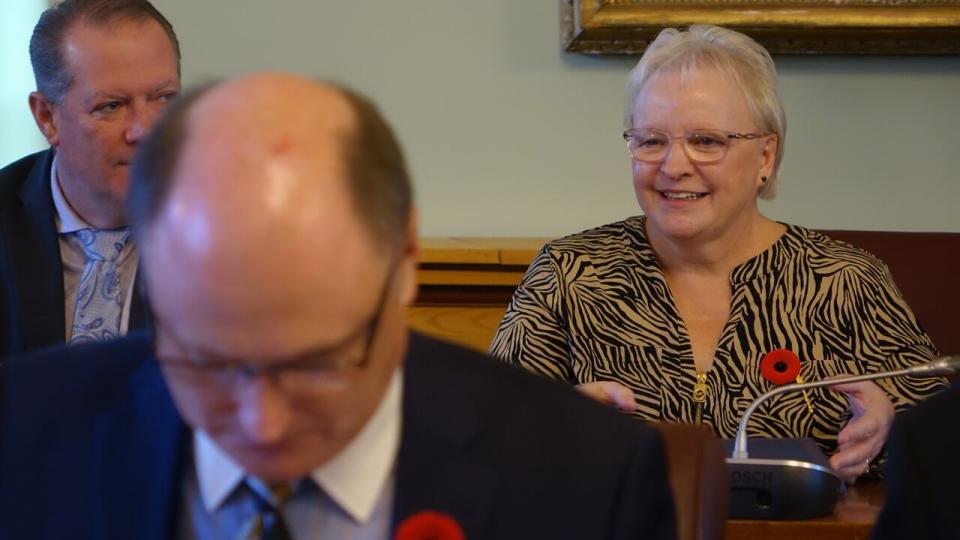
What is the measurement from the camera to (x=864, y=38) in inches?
156

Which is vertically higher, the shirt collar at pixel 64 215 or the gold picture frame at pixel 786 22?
the gold picture frame at pixel 786 22

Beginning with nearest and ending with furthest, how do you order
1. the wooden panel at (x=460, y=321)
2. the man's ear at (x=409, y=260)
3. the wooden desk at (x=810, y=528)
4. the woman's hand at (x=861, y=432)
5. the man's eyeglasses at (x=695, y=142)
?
the man's ear at (x=409, y=260) < the wooden desk at (x=810, y=528) < the woman's hand at (x=861, y=432) < the man's eyeglasses at (x=695, y=142) < the wooden panel at (x=460, y=321)

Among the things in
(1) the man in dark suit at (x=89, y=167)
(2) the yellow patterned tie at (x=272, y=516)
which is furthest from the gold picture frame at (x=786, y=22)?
(2) the yellow patterned tie at (x=272, y=516)

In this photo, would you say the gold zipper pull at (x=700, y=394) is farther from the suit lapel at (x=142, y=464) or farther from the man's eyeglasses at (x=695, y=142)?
the suit lapel at (x=142, y=464)

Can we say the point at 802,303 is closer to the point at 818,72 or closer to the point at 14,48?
the point at 818,72

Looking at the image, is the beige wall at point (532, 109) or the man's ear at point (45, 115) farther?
the beige wall at point (532, 109)

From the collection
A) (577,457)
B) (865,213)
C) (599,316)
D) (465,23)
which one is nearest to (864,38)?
(865,213)

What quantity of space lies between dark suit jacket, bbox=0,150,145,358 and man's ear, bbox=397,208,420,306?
1.55 metres

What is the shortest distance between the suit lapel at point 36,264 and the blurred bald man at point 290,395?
3.85 feet

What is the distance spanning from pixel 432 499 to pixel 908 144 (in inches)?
117

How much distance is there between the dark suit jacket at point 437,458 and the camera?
4.90 feet

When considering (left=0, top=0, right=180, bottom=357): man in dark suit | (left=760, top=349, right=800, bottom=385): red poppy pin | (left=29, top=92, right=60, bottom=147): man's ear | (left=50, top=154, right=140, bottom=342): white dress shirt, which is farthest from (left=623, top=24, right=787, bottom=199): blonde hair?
(left=29, top=92, right=60, bottom=147): man's ear

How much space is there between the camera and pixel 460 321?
3.82m

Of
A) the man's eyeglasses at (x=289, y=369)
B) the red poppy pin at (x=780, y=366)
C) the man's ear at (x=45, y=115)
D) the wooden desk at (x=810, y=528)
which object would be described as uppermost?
the man's eyeglasses at (x=289, y=369)
